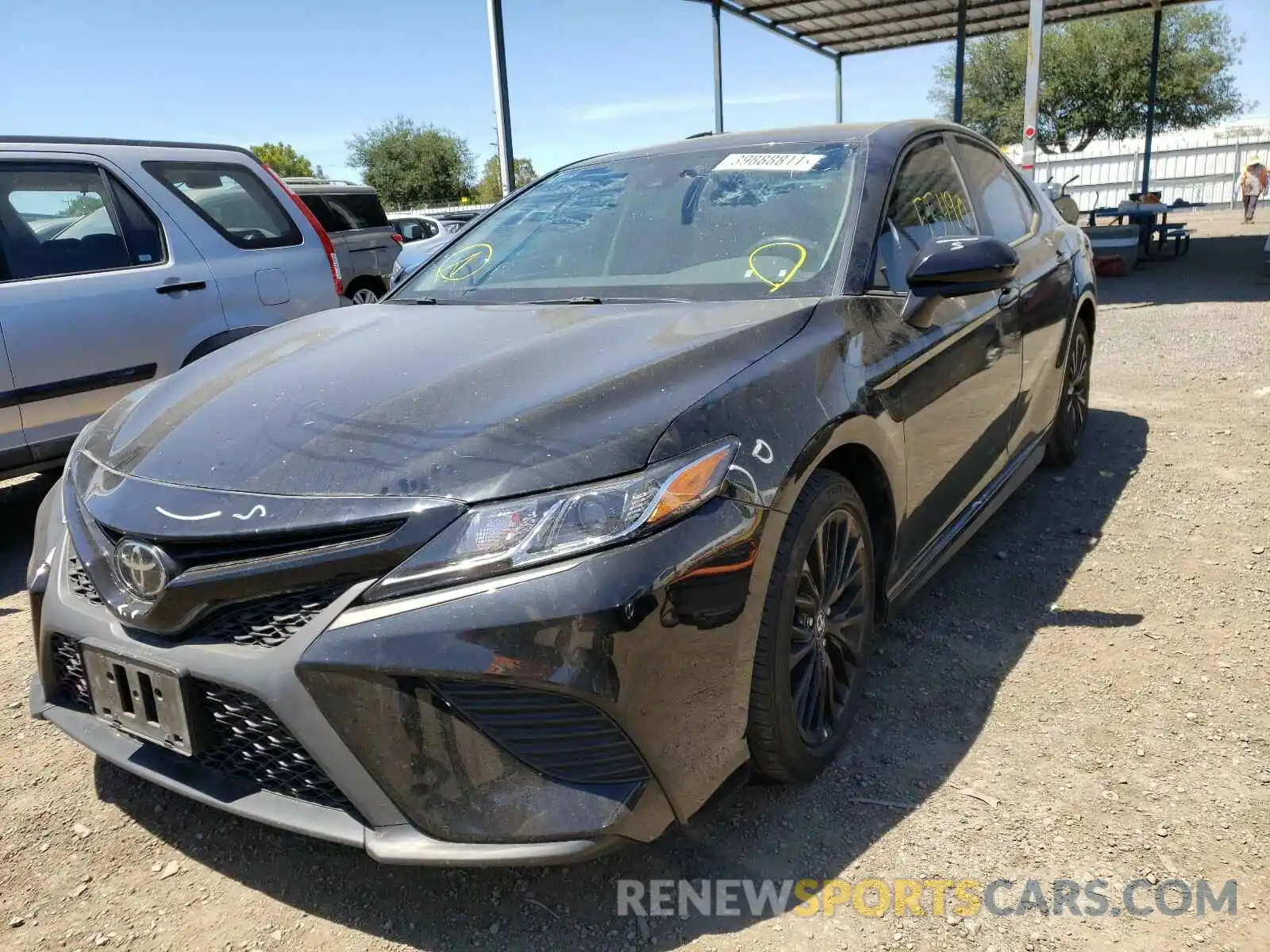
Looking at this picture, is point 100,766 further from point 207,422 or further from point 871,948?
point 871,948

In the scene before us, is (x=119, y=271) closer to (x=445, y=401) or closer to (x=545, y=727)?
(x=445, y=401)

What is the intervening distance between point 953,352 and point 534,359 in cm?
135

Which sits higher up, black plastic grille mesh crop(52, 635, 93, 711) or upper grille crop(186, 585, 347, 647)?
upper grille crop(186, 585, 347, 647)

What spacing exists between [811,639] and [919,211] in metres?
1.52

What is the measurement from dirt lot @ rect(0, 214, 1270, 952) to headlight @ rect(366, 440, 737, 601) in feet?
2.52

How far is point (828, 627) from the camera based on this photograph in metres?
2.29

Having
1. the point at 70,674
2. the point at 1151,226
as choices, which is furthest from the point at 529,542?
the point at 1151,226

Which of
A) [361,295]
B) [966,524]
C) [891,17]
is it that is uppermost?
[891,17]

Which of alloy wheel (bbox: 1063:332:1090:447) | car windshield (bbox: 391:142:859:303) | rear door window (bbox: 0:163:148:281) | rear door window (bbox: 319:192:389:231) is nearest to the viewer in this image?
car windshield (bbox: 391:142:859:303)

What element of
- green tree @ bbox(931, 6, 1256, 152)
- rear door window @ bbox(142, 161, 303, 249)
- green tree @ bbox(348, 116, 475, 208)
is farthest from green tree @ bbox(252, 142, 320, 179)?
rear door window @ bbox(142, 161, 303, 249)

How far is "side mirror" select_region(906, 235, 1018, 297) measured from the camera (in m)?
2.47

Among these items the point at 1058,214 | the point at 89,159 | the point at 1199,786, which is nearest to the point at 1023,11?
the point at 1058,214

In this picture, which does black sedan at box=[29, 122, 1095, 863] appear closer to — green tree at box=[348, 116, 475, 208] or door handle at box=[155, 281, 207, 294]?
door handle at box=[155, 281, 207, 294]

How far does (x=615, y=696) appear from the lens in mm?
1627
